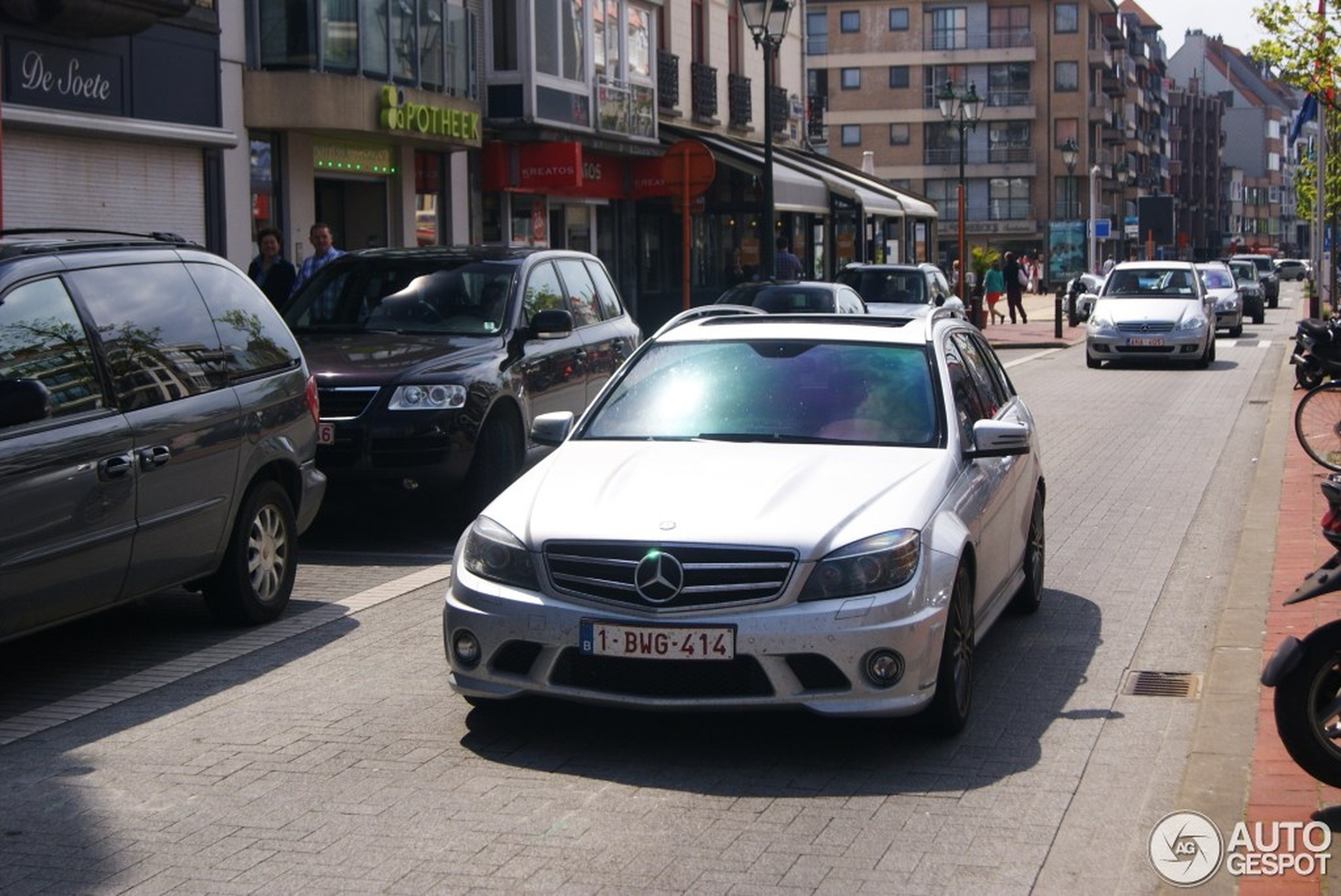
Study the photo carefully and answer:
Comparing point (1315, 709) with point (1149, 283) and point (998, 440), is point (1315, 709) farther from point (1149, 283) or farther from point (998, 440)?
point (1149, 283)

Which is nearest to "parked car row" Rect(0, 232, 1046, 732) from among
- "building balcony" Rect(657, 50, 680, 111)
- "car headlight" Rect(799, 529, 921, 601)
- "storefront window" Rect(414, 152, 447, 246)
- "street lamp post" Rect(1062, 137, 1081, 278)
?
"car headlight" Rect(799, 529, 921, 601)

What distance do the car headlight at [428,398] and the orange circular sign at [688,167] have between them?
34.3 ft

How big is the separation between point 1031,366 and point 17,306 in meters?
24.8

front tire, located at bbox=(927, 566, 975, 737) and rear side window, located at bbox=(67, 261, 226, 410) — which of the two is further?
rear side window, located at bbox=(67, 261, 226, 410)

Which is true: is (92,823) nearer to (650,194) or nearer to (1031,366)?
(1031,366)

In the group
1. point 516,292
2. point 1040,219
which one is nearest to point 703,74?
point 516,292

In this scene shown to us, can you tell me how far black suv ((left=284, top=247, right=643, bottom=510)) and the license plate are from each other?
5239 mm

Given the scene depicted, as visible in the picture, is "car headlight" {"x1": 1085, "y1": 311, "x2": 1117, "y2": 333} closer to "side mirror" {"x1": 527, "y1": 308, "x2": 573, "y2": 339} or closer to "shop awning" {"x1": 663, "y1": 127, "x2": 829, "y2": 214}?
"shop awning" {"x1": 663, "y1": 127, "x2": 829, "y2": 214}

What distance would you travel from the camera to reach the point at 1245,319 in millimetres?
54438

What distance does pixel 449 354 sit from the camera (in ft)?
37.7

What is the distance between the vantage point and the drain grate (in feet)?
23.4

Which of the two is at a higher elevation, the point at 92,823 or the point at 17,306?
the point at 17,306

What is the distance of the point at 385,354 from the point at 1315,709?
23.9ft

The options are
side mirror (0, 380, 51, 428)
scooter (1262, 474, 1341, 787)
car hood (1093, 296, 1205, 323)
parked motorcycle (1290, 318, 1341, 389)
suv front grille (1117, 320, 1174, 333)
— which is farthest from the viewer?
car hood (1093, 296, 1205, 323)
